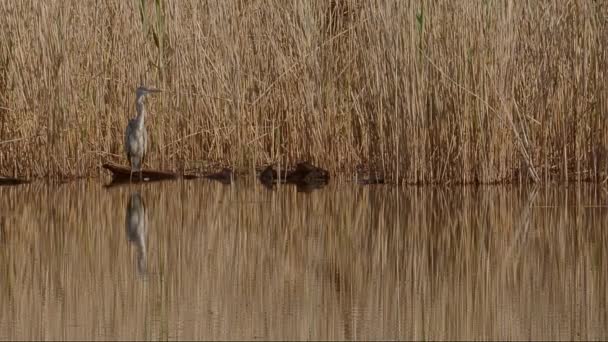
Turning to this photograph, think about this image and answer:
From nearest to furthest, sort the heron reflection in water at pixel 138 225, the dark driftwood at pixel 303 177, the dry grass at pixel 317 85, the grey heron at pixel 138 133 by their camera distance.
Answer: the heron reflection in water at pixel 138 225 → the dry grass at pixel 317 85 → the dark driftwood at pixel 303 177 → the grey heron at pixel 138 133

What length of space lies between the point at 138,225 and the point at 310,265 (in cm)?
188

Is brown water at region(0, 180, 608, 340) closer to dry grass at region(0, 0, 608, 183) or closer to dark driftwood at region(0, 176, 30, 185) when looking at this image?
dry grass at region(0, 0, 608, 183)

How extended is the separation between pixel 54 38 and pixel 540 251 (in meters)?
5.40

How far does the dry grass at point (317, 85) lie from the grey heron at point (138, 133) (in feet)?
1.43

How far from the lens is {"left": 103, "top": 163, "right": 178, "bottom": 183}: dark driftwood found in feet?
34.8

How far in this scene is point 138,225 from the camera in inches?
298

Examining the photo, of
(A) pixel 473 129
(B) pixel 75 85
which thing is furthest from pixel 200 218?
(B) pixel 75 85

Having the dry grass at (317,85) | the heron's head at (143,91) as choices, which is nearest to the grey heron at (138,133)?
the heron's head at (143,91)

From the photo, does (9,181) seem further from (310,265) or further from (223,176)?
(310,265)

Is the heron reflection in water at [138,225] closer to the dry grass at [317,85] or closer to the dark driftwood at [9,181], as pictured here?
the dark driftwood at [9,181]

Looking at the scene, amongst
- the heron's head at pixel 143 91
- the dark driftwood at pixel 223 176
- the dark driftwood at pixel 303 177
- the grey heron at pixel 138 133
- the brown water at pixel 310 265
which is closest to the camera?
the brown water at pixel 310 265

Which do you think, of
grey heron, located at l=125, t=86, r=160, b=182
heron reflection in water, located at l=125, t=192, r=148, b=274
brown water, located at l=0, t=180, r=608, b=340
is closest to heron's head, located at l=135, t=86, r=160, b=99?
grey heron, located at l=125, t=86, r=160, b=182

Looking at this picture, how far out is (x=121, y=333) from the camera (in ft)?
14.5

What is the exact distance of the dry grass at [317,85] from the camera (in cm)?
→ 932
